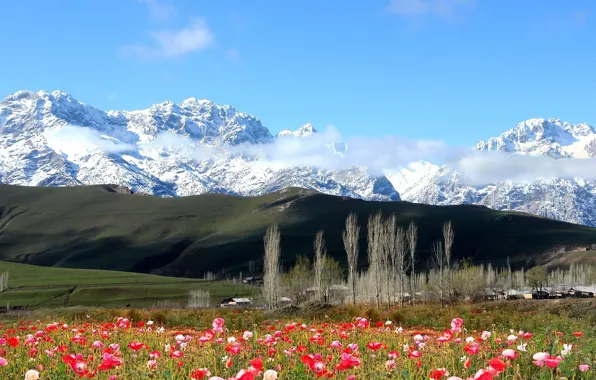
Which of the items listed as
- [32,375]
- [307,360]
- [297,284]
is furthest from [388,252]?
[32,375]

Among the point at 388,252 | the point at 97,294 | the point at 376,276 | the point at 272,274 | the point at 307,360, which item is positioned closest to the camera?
the point at 307,360

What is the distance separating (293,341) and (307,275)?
377ft

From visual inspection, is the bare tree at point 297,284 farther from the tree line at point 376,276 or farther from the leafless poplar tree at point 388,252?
the leafless poplar tree at point 388,252

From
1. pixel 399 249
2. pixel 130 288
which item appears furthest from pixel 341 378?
pixel 130 288

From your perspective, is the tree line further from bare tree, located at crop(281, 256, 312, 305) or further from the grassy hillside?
the grassy hillside

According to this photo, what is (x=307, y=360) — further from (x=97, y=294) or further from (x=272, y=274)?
(x=97, y=294)

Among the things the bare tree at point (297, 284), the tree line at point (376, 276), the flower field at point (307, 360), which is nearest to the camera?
the flower field at point (307, 360)

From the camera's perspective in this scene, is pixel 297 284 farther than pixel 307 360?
Yes

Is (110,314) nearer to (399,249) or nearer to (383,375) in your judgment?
(383,375)

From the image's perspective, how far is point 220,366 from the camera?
33.6 ft

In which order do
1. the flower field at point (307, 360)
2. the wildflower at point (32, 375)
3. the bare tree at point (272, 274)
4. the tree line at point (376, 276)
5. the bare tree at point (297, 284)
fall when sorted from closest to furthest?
the wildflower at point (32, 375) → the flower field at point (307, 360) → the tree line at point (376, 276) → the bare tree at point (272, 274) → the bare tree at point (297, 284)

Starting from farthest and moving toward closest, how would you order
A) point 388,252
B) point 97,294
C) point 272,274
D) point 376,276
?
point 97,294 → point 272,274 → point 388,252 → point 376,276

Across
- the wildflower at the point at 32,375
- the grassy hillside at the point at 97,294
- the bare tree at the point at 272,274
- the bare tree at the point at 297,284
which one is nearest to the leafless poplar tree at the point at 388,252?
the bare tree at the point at 297,284

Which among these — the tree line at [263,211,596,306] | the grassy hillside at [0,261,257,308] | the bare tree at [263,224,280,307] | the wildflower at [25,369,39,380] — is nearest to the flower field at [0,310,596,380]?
the wildflower at [25,369,39,380]
